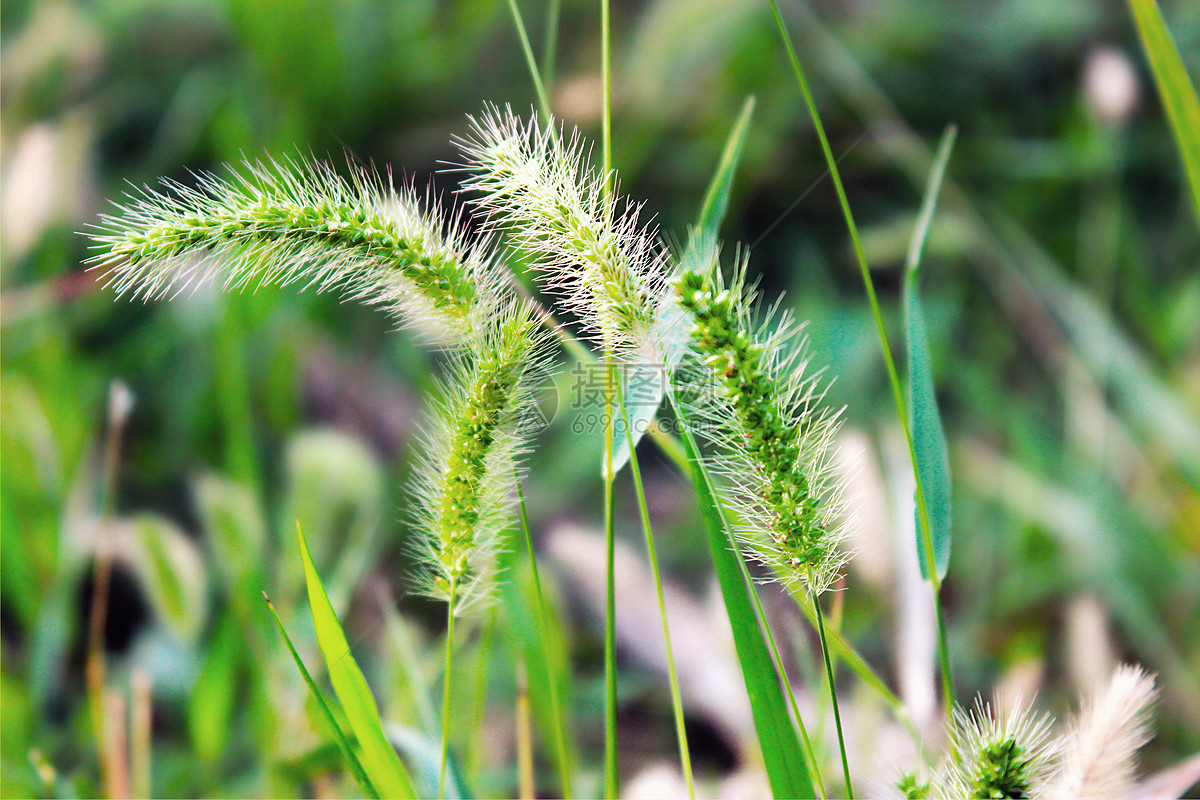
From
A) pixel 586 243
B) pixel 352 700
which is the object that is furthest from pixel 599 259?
pixel 352 700

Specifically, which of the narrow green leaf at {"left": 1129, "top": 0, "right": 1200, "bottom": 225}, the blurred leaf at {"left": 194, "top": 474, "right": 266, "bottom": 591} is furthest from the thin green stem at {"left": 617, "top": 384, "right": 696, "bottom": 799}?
the blurred leaf at {"left": 194, "top": 474, "right": 266, "bottom": 591}

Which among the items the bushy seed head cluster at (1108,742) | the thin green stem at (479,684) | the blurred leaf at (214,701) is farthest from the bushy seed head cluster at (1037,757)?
the blurred leaf at (214,701)

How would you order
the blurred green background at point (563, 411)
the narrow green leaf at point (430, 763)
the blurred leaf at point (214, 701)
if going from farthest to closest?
the blurred green background at point (563, 411) < the blurred leaf at point (214, 701) < the narrow green leaf at point (430, 763)

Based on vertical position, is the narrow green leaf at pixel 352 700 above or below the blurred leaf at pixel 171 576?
below

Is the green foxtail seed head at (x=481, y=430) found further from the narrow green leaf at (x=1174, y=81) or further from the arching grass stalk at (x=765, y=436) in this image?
the narrow green leaf at (x=1174, y=81)

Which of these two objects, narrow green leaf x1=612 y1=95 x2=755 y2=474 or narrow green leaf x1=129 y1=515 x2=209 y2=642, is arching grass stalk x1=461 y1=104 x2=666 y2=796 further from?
narrow green leaf x1=129 y1=515 x2=209 y2=642

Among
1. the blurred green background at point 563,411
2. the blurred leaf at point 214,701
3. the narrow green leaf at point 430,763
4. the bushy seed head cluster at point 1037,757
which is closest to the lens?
the bushy seed head cluster at point 1037,757

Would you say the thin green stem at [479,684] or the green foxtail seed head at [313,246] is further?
the thin green stem at [479,684]
